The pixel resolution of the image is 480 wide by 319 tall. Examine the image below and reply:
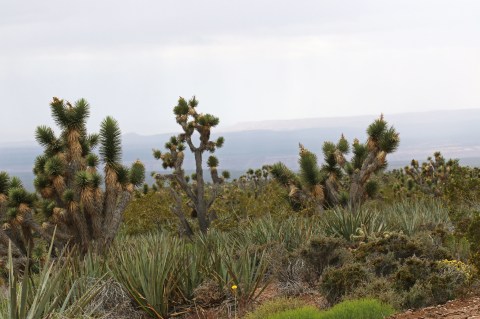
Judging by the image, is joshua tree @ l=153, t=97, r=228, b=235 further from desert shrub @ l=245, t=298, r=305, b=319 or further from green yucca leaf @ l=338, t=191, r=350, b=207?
desert shrub @ l=245, t=298, r=305, b=319

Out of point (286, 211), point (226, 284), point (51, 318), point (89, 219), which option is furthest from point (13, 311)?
point (286, 211)

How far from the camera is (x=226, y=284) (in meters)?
11.3

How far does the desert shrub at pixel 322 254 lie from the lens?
39.2ft

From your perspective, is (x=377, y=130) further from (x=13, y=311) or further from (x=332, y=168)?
(x=13, y=311)

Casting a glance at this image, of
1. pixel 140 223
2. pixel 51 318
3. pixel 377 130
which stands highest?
pixel 377 130

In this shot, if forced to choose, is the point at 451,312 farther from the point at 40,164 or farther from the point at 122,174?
the point at 40,164

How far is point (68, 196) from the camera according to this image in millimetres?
18828

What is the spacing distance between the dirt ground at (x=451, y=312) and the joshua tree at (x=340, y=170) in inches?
465

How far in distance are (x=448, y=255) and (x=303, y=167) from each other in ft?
33.3

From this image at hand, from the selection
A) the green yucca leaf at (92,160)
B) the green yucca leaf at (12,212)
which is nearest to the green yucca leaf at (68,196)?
the green yucca leaf at (92,160)

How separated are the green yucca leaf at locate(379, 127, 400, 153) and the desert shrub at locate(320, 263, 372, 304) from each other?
11.6m

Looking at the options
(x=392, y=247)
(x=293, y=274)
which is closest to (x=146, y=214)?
(x=293, y=274)

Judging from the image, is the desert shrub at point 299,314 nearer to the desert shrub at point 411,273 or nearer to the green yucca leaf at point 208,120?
the desert shrub at point 411,273

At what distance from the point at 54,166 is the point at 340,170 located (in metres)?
10.0
